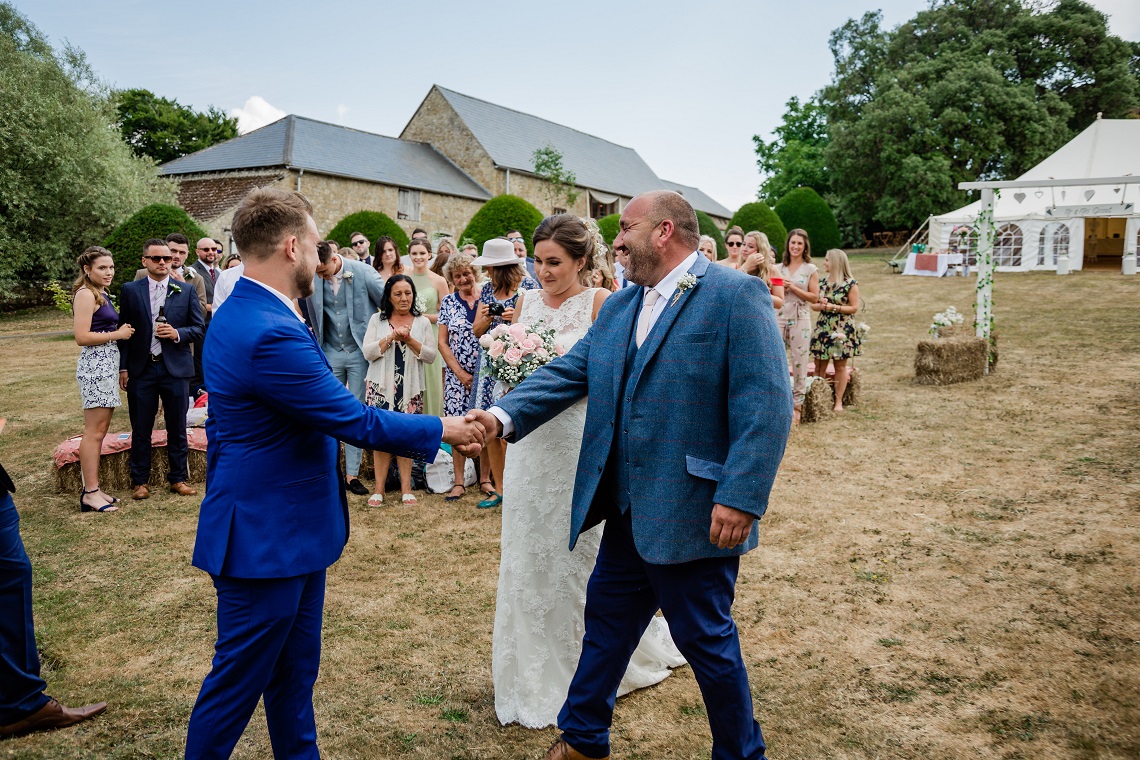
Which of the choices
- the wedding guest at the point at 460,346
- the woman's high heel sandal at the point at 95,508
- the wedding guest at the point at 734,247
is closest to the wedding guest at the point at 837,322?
the wedding guest at the point at 734,247

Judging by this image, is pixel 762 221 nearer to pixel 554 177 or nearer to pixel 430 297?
pixel 554 177

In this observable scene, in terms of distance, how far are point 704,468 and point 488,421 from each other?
3.10 feet

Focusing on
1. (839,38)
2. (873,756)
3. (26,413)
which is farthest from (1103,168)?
(26,413)

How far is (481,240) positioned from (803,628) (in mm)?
20273

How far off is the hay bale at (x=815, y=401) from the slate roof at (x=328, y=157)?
2650cm

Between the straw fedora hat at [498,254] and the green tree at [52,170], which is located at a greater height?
the green tree at [52,170]

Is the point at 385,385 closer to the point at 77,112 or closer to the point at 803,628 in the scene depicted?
the point at 803,628

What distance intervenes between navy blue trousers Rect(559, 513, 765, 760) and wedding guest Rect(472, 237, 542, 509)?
336 centimetres

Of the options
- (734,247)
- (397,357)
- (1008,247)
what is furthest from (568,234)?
(1008,247)

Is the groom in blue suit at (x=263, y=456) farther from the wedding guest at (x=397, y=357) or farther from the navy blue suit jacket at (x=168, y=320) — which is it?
the navy blue suit jacket at (x=168, y=320)

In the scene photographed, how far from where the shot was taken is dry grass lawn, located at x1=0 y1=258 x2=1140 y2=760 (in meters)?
3.31

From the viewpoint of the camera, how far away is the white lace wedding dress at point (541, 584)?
3.49 m

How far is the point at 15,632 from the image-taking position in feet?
10.5

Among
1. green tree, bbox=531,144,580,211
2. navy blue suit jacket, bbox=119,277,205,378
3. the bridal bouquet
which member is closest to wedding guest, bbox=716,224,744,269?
the bridal bouquet
